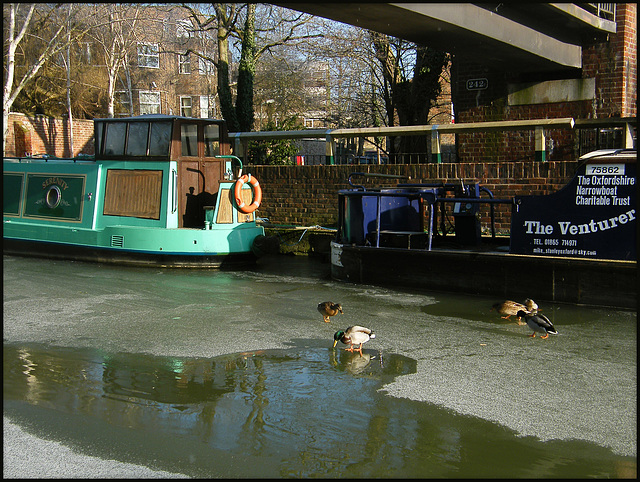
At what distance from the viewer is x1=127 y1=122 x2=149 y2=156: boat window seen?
44.8ft

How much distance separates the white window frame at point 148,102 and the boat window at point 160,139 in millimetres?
32010

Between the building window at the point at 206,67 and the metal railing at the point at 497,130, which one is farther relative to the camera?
the building window at the point at 206,67

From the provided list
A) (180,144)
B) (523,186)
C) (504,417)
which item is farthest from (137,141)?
(504,417)

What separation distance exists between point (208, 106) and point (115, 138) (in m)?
31.0

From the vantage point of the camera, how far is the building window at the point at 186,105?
4560 cm

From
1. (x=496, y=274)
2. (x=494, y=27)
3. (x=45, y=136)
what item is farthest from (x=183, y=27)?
(x=496, y=274)

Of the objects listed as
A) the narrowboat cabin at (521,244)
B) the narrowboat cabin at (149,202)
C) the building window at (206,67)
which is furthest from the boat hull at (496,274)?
the building window at (206,67)

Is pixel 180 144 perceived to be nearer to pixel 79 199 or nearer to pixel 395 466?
pixel 79 199

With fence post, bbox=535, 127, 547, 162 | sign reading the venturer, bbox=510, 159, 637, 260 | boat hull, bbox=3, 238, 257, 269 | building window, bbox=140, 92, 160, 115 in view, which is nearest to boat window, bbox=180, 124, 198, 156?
boat hull, bbox=3, 238, 257, 269

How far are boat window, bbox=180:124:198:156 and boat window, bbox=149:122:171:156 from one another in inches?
12.3

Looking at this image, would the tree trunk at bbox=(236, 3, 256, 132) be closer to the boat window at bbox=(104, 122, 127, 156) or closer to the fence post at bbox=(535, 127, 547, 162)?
the boat window at bbox=(104, 122, 127, 156)

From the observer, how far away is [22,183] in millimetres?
15320

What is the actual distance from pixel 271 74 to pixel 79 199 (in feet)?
79.8

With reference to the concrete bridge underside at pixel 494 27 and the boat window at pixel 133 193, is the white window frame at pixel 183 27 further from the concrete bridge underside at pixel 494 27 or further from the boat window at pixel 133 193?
the concrete bridge underside at pixel 494 27
